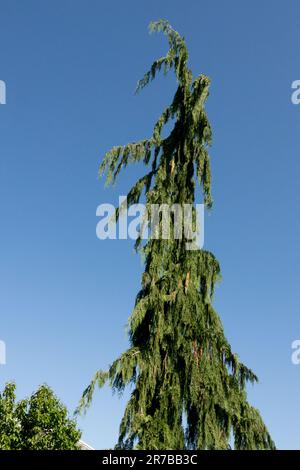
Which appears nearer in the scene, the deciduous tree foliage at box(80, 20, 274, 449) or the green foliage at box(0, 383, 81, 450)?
the deciduous tree foliage at box(80, 20, 274, 449)

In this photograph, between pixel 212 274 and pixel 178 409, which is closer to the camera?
pixel 178 409

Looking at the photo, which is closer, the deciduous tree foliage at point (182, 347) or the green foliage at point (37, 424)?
the deciduous tree foliage at point (182, 347)

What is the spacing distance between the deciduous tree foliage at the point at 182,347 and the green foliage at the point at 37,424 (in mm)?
10799

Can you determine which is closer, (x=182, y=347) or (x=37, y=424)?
(x=182, y=347)

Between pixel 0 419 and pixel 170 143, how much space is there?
13.3 meters

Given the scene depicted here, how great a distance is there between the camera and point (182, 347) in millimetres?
11203

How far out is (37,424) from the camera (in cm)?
2036

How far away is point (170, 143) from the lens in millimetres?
13609

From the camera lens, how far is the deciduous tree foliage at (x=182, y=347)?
10.5 meters

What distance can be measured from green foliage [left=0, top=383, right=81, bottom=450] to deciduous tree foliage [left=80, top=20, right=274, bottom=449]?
1080 cm

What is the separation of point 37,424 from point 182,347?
11.8 metres

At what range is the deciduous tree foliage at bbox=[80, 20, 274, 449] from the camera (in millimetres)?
10484
